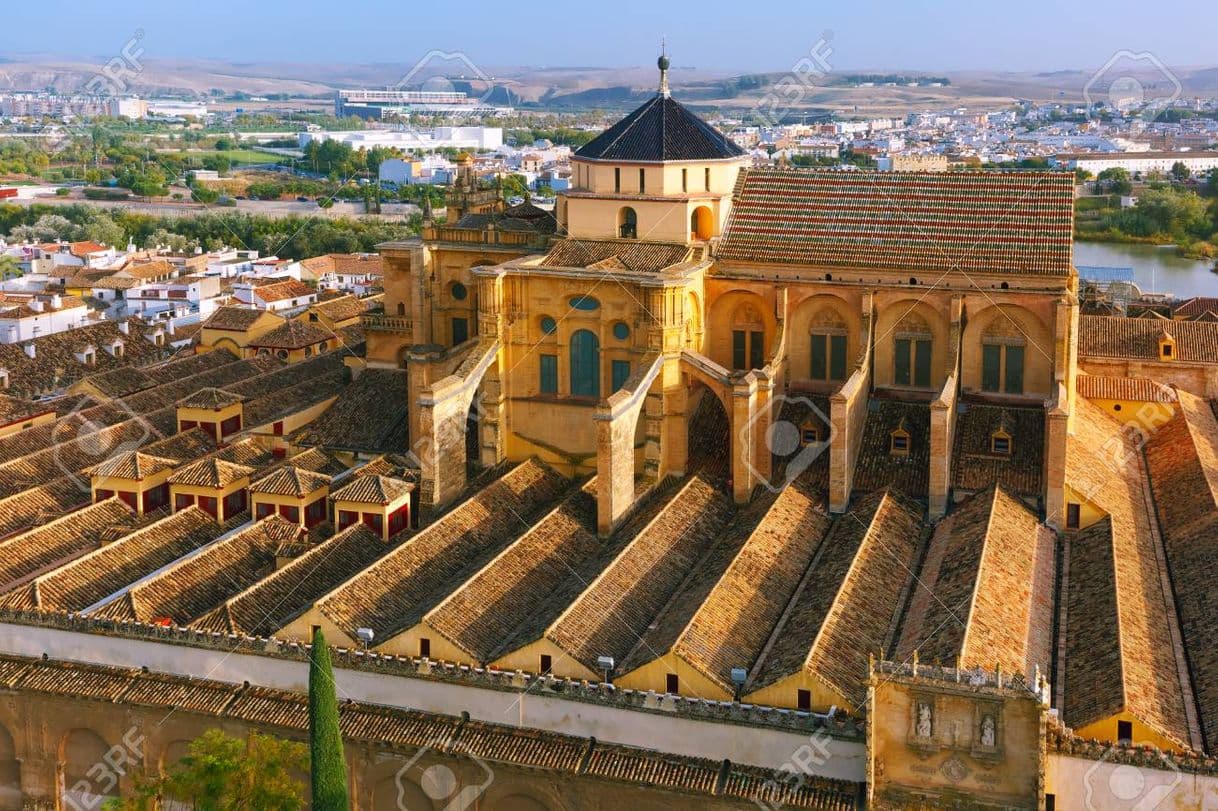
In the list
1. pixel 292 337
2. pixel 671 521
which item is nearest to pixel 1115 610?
pixel 671 521

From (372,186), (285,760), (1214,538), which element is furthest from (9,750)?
(372,186)

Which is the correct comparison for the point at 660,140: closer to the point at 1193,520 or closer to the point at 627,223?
the point at 627,223

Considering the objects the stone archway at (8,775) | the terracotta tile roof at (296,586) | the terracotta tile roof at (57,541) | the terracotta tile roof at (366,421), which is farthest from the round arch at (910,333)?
the stone archway at (8,775)

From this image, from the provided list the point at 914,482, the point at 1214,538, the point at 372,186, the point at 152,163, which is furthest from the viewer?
the point at 152,163

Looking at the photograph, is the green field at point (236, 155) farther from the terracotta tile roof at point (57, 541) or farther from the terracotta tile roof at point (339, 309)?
the terracotta tile roof at point (57, 541)

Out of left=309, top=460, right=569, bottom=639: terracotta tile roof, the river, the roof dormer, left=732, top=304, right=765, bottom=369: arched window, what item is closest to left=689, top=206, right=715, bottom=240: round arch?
left=732, top=304, right=765, bottom=369: arched window

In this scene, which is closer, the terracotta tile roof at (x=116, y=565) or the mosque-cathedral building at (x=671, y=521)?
the mosque-cathedral building at (x=671, y=521)

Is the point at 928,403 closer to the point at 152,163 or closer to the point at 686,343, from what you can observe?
the point at 686,343
